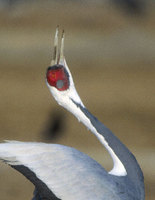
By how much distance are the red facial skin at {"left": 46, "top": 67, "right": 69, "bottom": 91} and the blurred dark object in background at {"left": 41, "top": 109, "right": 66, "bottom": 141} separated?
1533mm

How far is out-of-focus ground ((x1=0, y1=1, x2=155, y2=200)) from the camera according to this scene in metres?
3.95

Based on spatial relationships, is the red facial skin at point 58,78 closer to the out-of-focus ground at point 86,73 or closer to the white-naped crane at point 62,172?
the white-naped crane at point 62,172

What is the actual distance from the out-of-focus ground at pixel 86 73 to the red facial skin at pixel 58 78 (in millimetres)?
1517

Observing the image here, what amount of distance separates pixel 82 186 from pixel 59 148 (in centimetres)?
14

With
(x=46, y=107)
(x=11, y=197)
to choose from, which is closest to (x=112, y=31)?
(x=46, y=107)

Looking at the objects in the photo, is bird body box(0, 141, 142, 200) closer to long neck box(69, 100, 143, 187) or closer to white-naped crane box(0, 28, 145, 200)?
white-naped crane box(0, 28, 145, 200)

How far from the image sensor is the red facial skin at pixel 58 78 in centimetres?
237

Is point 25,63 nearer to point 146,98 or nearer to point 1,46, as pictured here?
point 1,46

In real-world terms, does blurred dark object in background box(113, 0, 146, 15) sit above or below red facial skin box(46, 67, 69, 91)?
above

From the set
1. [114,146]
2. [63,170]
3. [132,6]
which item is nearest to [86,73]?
[132,6]

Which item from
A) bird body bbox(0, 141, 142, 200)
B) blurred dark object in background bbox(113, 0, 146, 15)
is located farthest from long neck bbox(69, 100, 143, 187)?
blurred dark object in background bbox(113, 0, 146, 15)

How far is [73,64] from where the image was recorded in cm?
408

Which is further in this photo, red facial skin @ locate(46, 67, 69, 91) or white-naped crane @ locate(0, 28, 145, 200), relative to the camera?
red facial skin @ locate(46, 67, 69, 91)

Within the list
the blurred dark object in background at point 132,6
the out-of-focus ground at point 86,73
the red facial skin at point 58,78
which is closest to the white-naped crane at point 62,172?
the red facial skin at point 58,78
